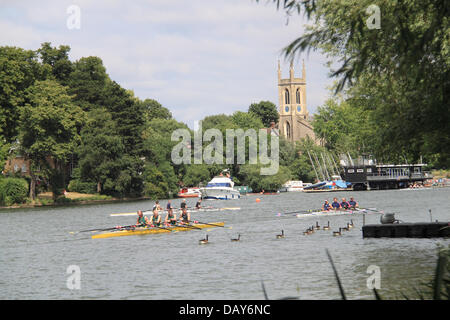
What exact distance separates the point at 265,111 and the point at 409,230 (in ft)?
467

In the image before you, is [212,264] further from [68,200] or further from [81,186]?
[81,186]

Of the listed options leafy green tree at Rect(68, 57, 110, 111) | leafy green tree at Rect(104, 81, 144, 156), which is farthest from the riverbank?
leafy green tree at Rect(68, 57, 110, 111)

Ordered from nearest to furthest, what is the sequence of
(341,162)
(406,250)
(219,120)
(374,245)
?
(406,250) → (374,245) → (341,162) → (219,120)

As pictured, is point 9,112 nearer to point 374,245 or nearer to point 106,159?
point 106,159

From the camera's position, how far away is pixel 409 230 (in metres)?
28.3

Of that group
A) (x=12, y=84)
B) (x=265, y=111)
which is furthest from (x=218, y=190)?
(x=265, y=111)

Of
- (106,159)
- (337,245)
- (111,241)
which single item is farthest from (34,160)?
(337,245)

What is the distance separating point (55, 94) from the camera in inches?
2923

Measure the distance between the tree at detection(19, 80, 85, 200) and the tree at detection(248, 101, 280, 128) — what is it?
96.4m

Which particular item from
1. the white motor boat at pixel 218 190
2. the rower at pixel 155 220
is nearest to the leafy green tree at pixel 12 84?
the white motor boat at pixel 218 190

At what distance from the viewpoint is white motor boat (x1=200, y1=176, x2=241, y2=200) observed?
8388 centimetres

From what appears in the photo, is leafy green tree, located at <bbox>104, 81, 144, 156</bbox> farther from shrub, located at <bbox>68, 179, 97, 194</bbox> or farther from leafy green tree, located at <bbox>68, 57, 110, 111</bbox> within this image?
shrub, located at <bbox>68, 179, 97, 194</bbox>

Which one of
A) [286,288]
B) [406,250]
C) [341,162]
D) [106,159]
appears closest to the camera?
[286,288]

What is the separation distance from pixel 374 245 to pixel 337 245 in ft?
7.27
